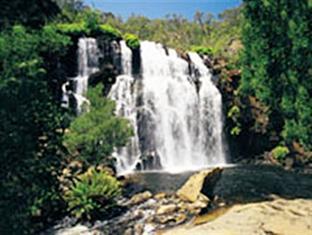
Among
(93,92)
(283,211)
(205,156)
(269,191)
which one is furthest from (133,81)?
(283,211)

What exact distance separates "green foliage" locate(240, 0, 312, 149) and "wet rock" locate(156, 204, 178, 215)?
588 centimetres

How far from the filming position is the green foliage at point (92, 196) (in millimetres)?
19000

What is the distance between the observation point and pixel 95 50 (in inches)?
1471

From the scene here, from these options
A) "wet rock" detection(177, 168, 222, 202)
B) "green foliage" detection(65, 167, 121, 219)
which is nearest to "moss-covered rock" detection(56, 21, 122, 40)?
"green foliage" detection(65, 167, 121, 219)

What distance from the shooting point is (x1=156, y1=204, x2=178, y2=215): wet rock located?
1883cm

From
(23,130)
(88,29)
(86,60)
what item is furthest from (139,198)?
(88,29)

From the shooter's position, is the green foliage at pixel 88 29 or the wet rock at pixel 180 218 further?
the green foliage at pixel 88 29

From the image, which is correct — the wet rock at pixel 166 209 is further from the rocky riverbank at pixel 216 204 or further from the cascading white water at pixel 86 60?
the cascading white water at pixel 86 60

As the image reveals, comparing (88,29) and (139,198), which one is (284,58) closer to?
(139,198)

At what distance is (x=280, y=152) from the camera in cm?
3631

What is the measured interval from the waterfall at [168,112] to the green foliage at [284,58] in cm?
1534

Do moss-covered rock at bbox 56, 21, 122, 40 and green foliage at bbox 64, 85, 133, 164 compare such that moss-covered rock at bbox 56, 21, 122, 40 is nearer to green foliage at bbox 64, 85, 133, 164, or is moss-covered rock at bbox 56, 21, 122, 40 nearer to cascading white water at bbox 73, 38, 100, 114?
→ cascading white water at bbox 73, 38, 100, 114

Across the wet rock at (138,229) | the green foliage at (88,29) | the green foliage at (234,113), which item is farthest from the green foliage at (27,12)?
the green foliage at (234,113)

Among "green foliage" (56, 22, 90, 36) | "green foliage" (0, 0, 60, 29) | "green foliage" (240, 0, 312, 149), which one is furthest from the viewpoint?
"green foliage" (56, 22, 90, 36)
